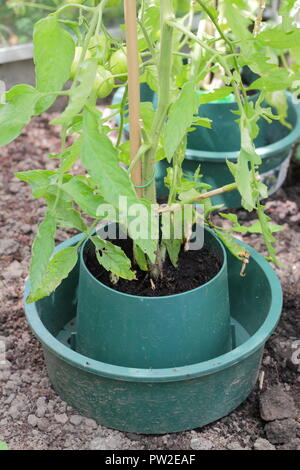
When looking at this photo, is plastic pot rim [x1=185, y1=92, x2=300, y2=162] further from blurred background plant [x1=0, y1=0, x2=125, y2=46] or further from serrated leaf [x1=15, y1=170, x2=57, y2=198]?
blurred background plant [x1=0, y1=0, x2=125, y2=46]

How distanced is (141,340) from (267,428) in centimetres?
35

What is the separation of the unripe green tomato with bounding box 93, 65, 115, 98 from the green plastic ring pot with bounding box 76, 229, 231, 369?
1.25 feet

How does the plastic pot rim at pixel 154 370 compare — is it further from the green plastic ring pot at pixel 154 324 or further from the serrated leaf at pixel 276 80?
the serrated leaf at pixel 276 80

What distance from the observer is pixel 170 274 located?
4.15 ft

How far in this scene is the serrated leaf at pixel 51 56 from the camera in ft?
2.80

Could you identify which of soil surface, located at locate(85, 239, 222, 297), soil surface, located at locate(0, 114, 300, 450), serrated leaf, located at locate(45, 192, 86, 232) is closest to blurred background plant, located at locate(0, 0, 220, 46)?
soil surface, located at locate(0, 114, 300, 450)

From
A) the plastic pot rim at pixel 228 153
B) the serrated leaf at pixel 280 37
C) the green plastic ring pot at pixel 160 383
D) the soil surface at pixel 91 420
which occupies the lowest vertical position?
the soil surface at pixel 91 420

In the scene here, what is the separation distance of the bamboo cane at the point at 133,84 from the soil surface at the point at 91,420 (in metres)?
0.51

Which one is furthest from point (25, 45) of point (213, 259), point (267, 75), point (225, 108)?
point (267, 75)

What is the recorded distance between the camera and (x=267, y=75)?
0.98 meters

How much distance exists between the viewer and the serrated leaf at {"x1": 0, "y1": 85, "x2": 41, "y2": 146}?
0.83 metres

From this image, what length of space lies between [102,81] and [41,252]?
0.31m

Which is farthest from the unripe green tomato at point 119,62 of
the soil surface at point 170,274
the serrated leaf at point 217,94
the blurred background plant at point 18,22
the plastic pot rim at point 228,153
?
the blurred background plant at point 18,22

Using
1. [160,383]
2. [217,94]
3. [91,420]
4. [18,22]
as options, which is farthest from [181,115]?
[18,22]
